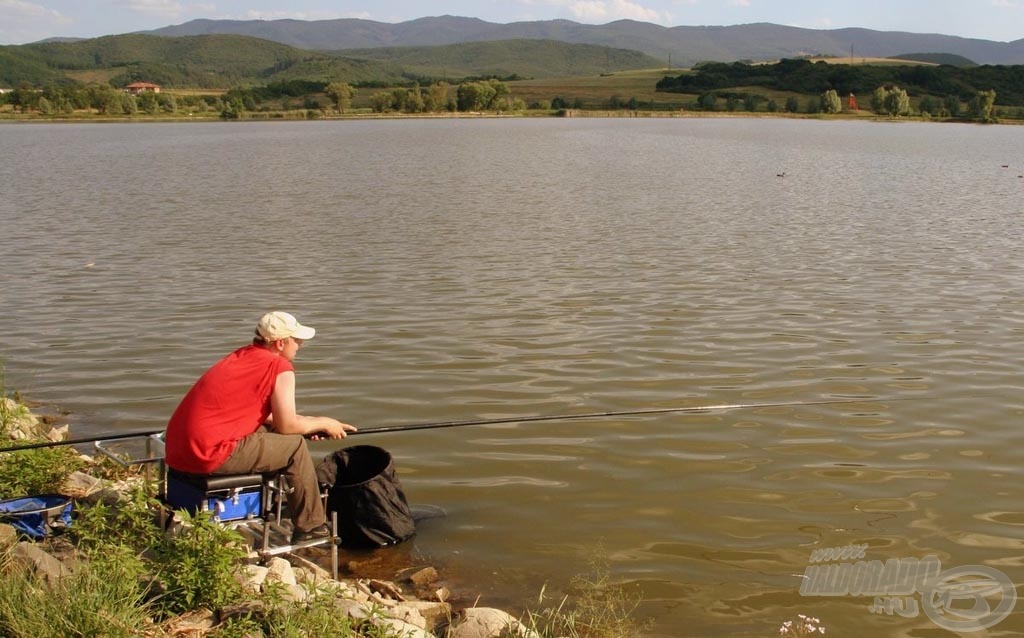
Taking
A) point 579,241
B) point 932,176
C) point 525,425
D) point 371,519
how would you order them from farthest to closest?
point 932,176
point 579,241
point 525,425
point 371,519

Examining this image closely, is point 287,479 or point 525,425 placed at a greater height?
point 287,479

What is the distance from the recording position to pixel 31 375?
1012 cm

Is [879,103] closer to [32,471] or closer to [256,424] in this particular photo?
[32,471]

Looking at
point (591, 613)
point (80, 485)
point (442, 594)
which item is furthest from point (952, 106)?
point (80, 485)

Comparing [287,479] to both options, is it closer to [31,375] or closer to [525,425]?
[525,425]

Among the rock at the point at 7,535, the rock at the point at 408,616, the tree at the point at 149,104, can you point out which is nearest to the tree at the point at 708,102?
the tree at the point at 149,104

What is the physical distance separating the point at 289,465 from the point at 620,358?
511cm

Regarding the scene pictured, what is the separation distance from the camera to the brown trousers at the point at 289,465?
544 centimetres

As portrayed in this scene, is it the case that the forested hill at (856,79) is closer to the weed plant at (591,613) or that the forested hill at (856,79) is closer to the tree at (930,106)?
the tree at (930,106)

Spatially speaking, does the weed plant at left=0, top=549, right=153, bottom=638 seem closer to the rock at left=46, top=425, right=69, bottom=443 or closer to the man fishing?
the man fishing

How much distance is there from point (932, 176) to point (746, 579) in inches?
1159

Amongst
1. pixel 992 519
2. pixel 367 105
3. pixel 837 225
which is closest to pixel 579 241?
pixel 837 225

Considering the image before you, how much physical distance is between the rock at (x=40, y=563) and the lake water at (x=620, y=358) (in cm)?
227

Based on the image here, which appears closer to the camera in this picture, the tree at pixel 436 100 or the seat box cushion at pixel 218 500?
the seat box cushion at pixel 218 500
